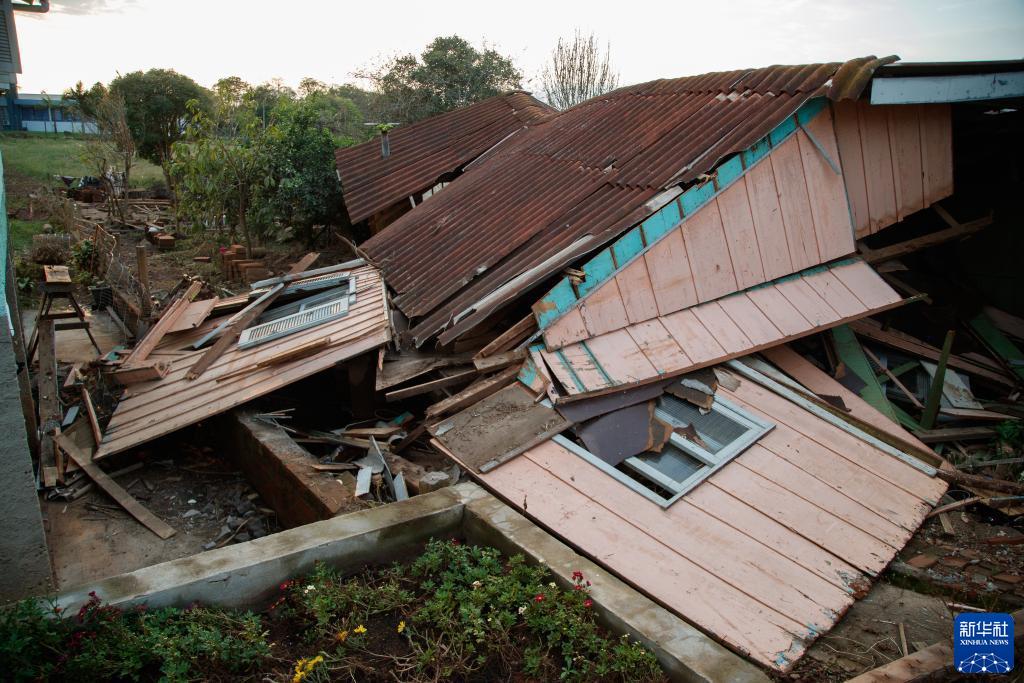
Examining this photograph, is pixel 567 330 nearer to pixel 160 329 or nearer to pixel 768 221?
pixel 768 221

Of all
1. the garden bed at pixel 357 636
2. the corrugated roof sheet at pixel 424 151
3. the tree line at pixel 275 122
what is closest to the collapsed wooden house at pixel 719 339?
the garden bed at pixel 357 636

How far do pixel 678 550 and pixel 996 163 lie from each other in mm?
7977

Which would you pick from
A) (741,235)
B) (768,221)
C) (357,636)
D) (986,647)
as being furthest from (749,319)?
(357,636)

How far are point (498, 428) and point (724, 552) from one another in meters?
1.80

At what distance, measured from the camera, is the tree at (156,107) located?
2464 cm

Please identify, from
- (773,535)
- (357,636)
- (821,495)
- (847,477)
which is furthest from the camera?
(847,477)

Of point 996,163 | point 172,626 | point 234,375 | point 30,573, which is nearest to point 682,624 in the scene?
point 172,626

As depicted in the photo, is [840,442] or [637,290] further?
[637,290]

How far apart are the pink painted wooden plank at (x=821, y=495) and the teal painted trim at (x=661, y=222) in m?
2.00

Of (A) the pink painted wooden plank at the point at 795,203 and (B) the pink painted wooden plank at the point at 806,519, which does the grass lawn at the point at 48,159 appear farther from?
(B) the pink painted wooden plank at the point at 806,519

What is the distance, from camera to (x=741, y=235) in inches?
237

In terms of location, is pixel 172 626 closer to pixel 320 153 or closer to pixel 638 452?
pixel 638 452

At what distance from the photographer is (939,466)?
496 cm

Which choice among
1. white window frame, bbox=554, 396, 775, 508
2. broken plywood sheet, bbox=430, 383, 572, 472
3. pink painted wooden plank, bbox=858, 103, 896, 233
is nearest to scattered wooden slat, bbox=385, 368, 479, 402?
broken plywood sheet, bbox=430, 383, 572, 472
